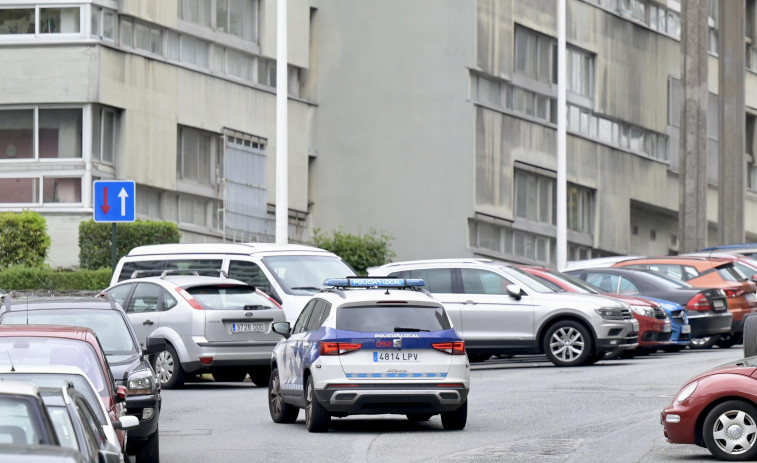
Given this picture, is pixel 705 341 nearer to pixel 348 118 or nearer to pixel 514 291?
pixel 514 291

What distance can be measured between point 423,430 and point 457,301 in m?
8.14

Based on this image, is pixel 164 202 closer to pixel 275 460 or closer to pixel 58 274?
pixel 58 274

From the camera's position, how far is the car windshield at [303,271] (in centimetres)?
2347

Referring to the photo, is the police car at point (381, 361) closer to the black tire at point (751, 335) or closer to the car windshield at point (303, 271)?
the black tire at point (751, 335)

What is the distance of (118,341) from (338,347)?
8.17 feet

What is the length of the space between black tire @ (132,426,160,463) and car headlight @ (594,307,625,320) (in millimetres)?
11870

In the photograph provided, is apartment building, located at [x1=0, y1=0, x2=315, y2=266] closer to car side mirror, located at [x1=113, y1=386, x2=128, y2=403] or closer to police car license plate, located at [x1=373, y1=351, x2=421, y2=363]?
police car license plate, located at [x1=373, y1=351, x2=421, y2=363]

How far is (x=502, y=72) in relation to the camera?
41625mm

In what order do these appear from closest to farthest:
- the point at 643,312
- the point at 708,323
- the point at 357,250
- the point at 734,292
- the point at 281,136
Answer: the point at 643,312, the point at 708,323, the point at 734,292, the point at 281,136, the point at 357,250

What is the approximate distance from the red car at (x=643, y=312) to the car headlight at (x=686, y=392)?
11540mm

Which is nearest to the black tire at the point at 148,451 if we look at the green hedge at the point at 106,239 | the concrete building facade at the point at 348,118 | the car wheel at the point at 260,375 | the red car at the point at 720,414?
the red car at the point at 720,414

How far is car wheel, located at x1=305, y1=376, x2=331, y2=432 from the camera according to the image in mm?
16047

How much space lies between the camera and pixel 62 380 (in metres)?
9.38

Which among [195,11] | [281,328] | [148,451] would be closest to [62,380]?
[148,451]
